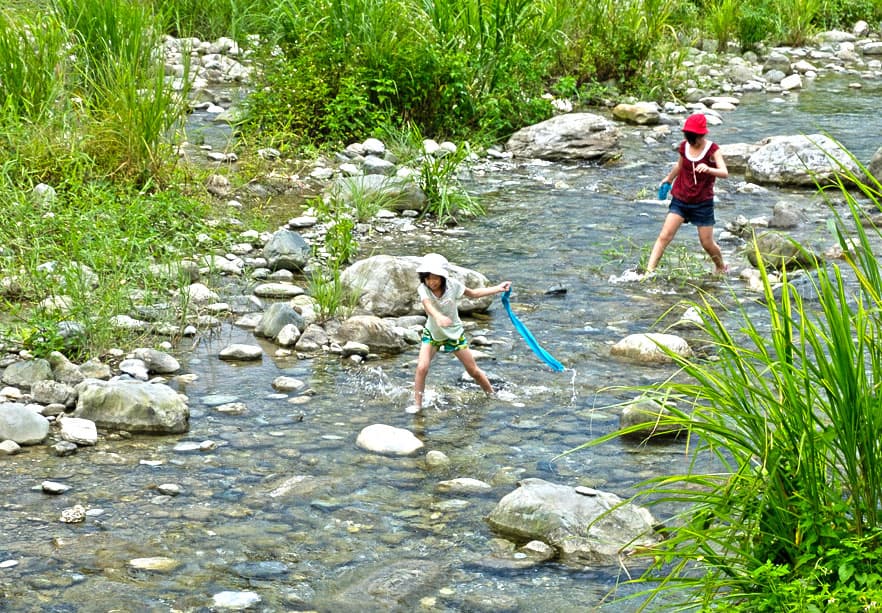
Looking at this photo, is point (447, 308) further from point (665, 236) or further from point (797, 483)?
point (797, 483)

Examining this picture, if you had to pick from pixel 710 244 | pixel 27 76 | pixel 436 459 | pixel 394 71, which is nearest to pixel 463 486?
pixel 436 459

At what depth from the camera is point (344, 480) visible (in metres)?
5.31

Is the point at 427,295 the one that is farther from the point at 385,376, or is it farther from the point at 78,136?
the point at 78,136

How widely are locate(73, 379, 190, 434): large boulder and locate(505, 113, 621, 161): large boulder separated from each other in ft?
25.1

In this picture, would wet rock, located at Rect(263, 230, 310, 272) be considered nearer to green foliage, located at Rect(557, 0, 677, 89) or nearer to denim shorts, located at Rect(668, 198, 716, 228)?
denim shorts, located at Rect(668, 198, 716, 228)

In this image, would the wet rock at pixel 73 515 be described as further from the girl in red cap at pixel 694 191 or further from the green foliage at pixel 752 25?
the green foliage at pixel 752 25

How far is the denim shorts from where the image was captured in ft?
28.5

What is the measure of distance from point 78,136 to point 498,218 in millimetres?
3771

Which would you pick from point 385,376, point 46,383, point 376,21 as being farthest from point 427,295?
point 376,21

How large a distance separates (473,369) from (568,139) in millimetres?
6858

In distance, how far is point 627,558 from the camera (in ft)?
14.7

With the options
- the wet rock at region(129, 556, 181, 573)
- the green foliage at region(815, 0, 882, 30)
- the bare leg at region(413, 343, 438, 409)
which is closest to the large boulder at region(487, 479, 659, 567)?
the wet rock at region(129, 556, 181, 573)

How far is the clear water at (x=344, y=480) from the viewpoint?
14.1ft

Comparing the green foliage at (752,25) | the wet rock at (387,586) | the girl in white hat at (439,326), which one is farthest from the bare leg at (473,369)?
the green foliage at (752,25)
